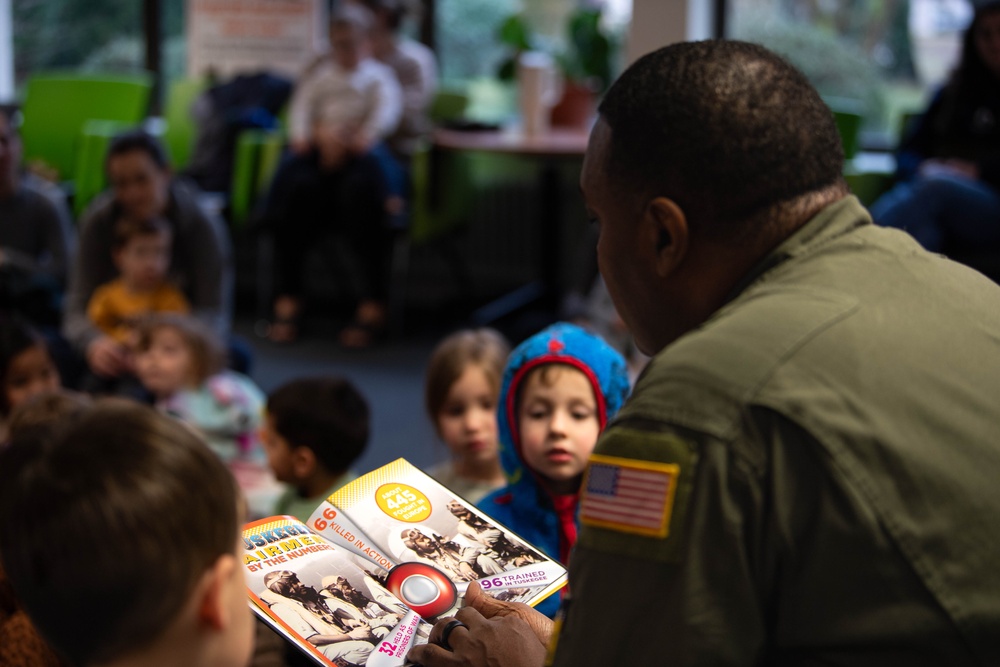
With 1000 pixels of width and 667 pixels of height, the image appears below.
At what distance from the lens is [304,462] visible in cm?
255

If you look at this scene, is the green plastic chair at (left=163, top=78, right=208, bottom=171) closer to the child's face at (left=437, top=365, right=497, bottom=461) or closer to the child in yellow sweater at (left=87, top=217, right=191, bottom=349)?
the child in yellow sweater at (left=87, top=217, right=191, bottom=349)

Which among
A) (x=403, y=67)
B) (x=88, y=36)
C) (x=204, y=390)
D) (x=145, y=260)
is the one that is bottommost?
(x=204, y=390)

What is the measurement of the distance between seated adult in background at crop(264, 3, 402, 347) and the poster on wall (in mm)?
860

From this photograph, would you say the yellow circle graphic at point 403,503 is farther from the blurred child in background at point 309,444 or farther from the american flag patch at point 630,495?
the blurred child in background at point 309,444

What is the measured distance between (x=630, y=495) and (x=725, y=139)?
36 cm

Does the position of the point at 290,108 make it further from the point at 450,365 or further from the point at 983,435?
the point at 983,435

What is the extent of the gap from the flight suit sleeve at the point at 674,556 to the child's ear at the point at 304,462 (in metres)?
1.65

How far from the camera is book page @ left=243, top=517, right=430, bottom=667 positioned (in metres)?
1.26

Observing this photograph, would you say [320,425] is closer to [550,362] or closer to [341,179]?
[550,362]

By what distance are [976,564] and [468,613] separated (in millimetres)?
559

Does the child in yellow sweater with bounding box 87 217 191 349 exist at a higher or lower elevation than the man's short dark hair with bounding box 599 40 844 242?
lower

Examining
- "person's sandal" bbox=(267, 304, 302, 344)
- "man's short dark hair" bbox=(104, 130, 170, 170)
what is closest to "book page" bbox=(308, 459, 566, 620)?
"man's short dark hair" bbox=(104, 130, 170, 170)

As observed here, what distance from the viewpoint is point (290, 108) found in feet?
19.8

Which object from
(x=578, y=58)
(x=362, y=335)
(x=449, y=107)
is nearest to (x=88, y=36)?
(x=449, y=107)
